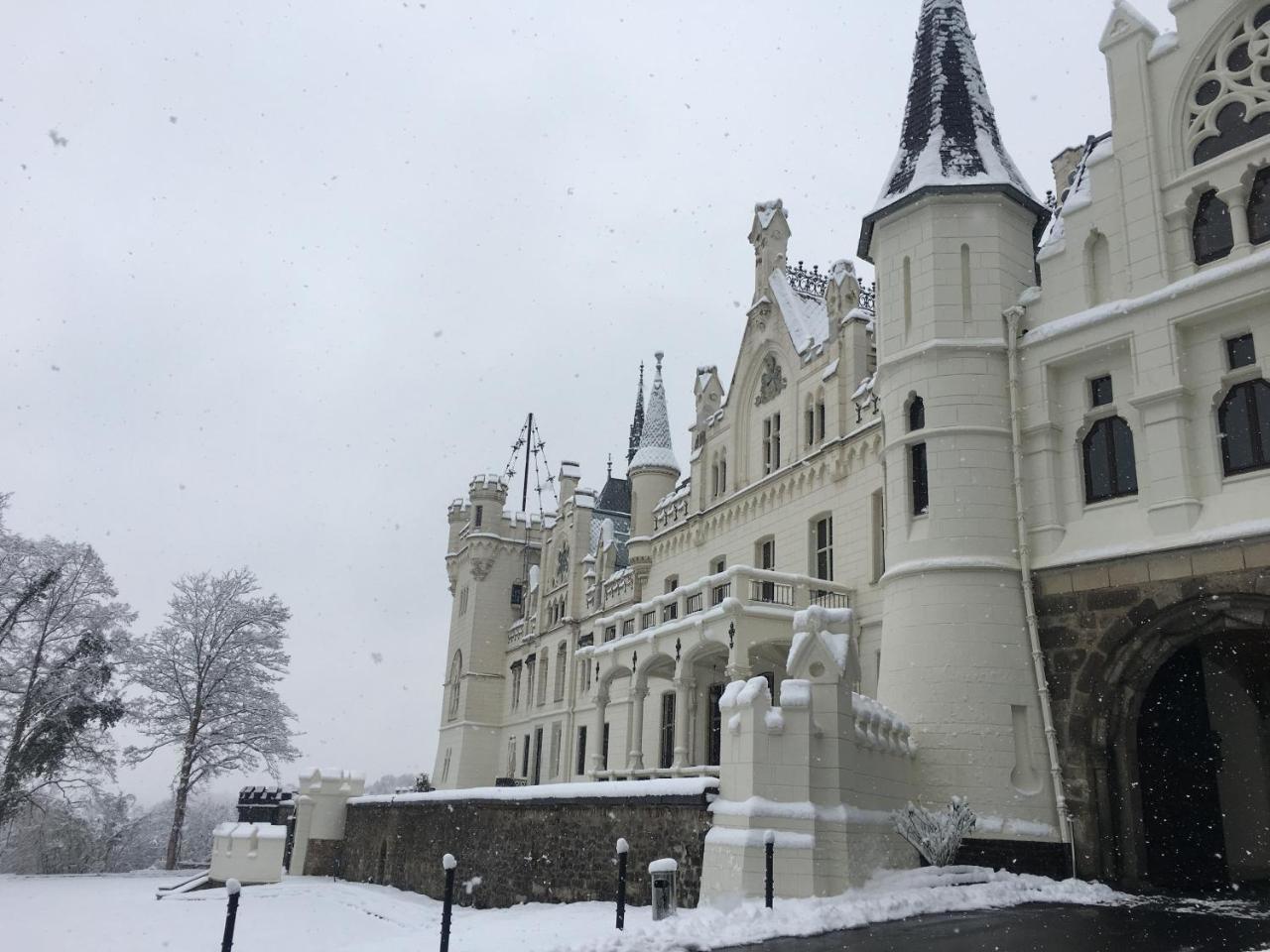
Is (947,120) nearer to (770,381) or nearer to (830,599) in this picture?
(770,381)

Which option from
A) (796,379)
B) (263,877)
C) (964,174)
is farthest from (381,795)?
(964,174)

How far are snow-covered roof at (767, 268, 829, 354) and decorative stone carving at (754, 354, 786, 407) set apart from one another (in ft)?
3.94

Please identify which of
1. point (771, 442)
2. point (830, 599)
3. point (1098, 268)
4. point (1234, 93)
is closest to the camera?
point (1234, 93)

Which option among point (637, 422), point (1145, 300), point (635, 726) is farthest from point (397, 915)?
point (637, 422)

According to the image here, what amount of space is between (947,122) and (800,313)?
834cm

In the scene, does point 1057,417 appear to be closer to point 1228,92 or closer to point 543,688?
point 1228,92

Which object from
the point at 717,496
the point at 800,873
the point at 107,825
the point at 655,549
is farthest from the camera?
the point at 107,825

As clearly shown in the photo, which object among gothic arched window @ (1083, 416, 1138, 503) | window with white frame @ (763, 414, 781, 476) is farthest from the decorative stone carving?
gothic arched window @ (1083, 416, 1138, 503)

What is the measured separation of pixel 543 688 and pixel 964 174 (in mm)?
29963

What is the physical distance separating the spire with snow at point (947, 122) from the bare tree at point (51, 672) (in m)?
27.6

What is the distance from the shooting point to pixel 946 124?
20203 millimetres

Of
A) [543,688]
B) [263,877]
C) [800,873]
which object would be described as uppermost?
[543,688]

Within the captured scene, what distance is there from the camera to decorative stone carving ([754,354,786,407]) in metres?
28.2

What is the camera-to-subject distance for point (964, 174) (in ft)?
63.2
